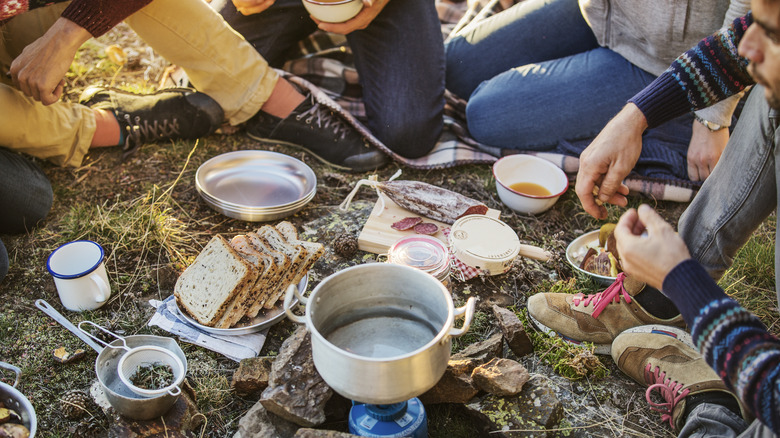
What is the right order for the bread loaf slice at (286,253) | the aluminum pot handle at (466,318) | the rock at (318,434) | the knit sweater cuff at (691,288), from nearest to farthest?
the knit sweater cuff at (691,288) < the aluminum pot handle at (466,318) < the rock at (318,434) < the bread loaf slice at (286,253)

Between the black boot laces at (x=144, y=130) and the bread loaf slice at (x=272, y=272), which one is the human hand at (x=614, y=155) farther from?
the black boot laces at (x=144, y=130)

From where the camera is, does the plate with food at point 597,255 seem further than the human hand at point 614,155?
Yes

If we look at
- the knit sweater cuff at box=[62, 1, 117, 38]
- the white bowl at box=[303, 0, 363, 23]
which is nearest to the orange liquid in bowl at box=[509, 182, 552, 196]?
the white bowl at box=[303, 0, 363, 23]

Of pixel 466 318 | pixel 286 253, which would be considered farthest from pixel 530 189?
pixel 466 318

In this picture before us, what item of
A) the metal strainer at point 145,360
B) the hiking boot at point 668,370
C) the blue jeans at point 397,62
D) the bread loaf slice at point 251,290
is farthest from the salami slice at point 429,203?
the metal strainer at point 145,360

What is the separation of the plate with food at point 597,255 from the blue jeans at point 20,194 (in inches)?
99.8

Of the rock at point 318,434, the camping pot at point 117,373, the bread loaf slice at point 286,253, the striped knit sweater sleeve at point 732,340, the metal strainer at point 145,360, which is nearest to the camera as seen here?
the striped knit sweater sleeve at point 732,340

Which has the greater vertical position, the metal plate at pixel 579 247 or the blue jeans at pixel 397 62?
the blue jeans at pixel 397 62

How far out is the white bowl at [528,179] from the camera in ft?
9.71

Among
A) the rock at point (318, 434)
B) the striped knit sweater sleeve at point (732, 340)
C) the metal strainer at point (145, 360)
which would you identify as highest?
the striped knit sweater sleeve at point (732, 340)

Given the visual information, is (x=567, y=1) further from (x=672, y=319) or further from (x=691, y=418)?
(x=691, y=418)

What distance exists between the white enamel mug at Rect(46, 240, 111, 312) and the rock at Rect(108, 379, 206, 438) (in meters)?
0.61

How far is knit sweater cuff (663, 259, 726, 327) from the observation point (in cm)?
139

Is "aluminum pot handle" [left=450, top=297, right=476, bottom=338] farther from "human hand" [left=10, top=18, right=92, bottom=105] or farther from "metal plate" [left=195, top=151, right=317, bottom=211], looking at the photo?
"human hand" [left=10, top=18, right=92, bottom=105]
